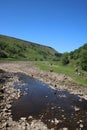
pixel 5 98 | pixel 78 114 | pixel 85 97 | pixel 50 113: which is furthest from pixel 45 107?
pixel 85 97

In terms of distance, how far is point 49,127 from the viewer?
21500mm

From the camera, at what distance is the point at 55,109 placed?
1093 inches

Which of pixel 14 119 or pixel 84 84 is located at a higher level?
pixel 84 84

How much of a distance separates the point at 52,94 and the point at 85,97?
5.72m

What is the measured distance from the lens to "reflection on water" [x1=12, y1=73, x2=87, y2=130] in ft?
76.0

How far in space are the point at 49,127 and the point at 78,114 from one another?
594 centimetres

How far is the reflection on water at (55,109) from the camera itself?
23.2 meters

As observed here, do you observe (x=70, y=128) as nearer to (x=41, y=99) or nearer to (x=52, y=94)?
(x=41, y=99)

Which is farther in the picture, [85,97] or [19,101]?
[85,97]

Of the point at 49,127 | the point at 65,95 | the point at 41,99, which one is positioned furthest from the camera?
the point at 65,95

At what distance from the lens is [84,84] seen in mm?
46594

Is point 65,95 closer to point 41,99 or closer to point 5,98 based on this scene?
point 41,99

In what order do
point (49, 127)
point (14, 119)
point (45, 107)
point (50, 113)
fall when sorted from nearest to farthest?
1. point (49, 127)
2. point (14, 119)
3. point (50, 113)
4. point (45, 107)

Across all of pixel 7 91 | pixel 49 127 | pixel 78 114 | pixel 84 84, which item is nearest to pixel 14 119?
pixel 49 127
